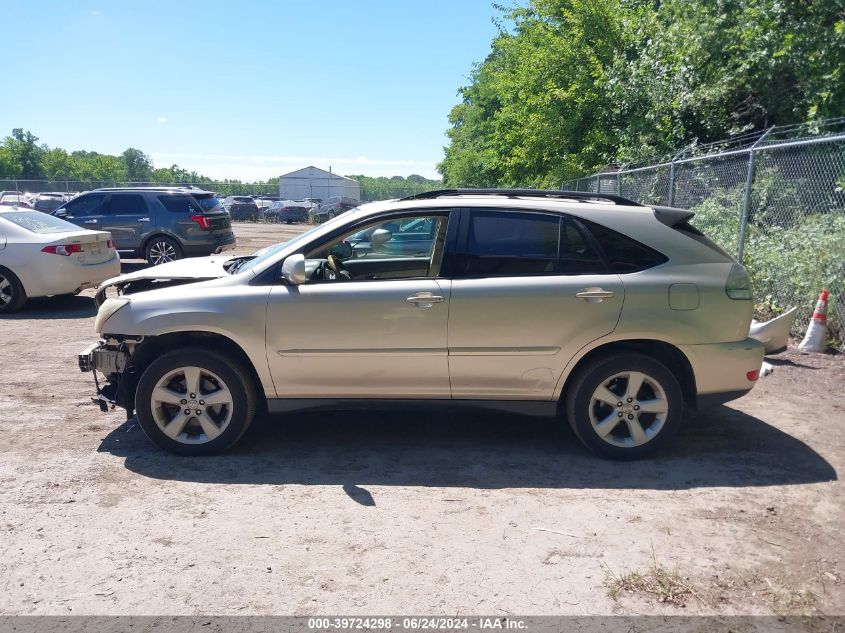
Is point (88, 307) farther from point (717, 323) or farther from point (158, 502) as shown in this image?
point (717, 323)

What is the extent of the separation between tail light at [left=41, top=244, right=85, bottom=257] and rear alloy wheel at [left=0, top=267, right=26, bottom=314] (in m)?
0.62

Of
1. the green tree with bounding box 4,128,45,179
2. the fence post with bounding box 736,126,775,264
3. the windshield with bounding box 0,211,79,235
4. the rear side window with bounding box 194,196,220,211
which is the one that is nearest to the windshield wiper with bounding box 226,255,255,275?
the windshield with bounding box 0,211,79,235

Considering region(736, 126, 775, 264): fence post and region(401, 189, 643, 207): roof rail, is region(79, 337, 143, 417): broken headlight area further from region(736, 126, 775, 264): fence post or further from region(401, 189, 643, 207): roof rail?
→ region(736, 126, 775, 264): fence post

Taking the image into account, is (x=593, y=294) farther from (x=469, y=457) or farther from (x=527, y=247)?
(x=469, y=457)

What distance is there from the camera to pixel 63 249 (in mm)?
9500

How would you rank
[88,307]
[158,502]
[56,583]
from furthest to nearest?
[88,307] < [158,502] < [56,583]

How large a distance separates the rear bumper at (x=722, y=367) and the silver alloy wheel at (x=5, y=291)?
9.22 metres

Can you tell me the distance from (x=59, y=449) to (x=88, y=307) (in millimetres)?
6387

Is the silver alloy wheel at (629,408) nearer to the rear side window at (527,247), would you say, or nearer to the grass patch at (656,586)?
the rear side window at (527,247)

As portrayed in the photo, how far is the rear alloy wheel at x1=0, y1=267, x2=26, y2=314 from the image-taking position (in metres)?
9.48

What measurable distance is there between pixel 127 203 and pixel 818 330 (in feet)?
42.3

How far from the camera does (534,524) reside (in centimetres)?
363

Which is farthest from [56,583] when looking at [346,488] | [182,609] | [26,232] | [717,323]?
[26,232]

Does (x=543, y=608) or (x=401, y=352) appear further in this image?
(x=401, y=352)
